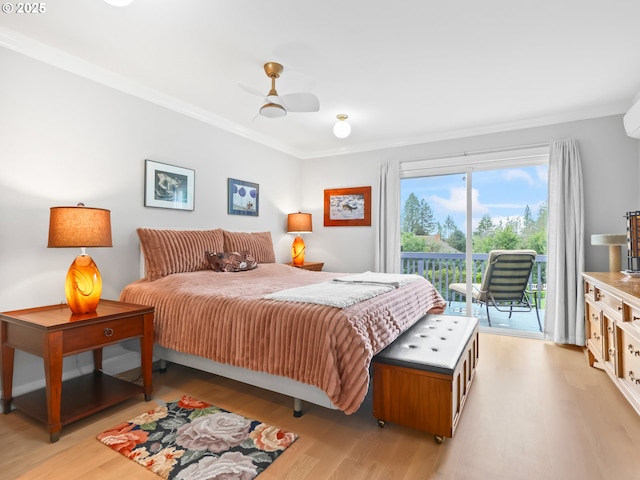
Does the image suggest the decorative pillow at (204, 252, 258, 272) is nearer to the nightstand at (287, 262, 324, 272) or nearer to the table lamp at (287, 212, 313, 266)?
the nightstand at (287, 262, 324, 272)

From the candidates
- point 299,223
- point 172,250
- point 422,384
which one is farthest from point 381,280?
point 299,223

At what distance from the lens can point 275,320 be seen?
2055mm

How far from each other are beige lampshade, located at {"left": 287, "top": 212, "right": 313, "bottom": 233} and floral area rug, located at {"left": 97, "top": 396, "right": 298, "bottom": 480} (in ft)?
9.87

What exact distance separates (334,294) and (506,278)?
112 inches

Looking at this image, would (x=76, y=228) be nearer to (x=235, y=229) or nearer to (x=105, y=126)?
(x=105, y=126)

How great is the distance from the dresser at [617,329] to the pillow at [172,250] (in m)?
3.29

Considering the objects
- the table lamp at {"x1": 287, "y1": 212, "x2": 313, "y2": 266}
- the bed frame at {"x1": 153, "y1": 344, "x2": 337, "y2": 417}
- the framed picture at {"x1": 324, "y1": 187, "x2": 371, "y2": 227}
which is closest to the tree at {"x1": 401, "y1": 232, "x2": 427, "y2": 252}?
the framed picture at {"x1": 324, "y1": 187, "x2": 371, "y2": 227}

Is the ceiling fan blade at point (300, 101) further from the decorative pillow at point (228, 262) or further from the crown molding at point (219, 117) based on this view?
the decorative pillow at point (228, 262)

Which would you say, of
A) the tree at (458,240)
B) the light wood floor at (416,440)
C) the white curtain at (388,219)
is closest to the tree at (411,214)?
the white curtain at (388,219)

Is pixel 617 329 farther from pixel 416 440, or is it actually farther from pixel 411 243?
pixel 411 243

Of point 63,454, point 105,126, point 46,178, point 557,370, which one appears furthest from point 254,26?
point 557,370

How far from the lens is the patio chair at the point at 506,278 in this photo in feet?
13.5

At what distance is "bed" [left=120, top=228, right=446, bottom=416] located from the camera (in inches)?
73.6

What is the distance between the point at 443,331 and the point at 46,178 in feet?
10.4
